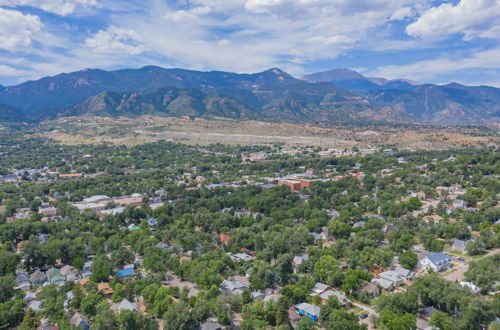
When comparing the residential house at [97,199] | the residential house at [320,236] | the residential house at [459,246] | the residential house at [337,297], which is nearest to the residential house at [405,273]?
the residential house at [337,297]

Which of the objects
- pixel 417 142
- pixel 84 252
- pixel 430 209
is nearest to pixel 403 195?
pixel 430 209

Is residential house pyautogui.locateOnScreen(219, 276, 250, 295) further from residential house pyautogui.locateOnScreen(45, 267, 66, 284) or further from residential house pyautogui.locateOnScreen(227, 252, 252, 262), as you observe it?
residential house pyautogui.locateOnScreen(45, 267, 66, 284)

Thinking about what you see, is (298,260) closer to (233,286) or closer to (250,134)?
(233,286)

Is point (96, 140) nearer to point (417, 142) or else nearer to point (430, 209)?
point (417, 142)

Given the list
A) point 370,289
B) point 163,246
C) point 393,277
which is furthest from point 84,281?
point 393,277

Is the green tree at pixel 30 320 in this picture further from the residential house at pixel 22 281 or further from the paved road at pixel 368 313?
the paved road at pixel 368 313

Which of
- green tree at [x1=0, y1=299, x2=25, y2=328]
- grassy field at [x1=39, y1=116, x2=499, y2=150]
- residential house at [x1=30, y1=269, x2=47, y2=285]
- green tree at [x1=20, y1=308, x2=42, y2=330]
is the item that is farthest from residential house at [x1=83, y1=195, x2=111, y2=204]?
grassy field at [x1=39, y1=116, x2=499, y2=150]
